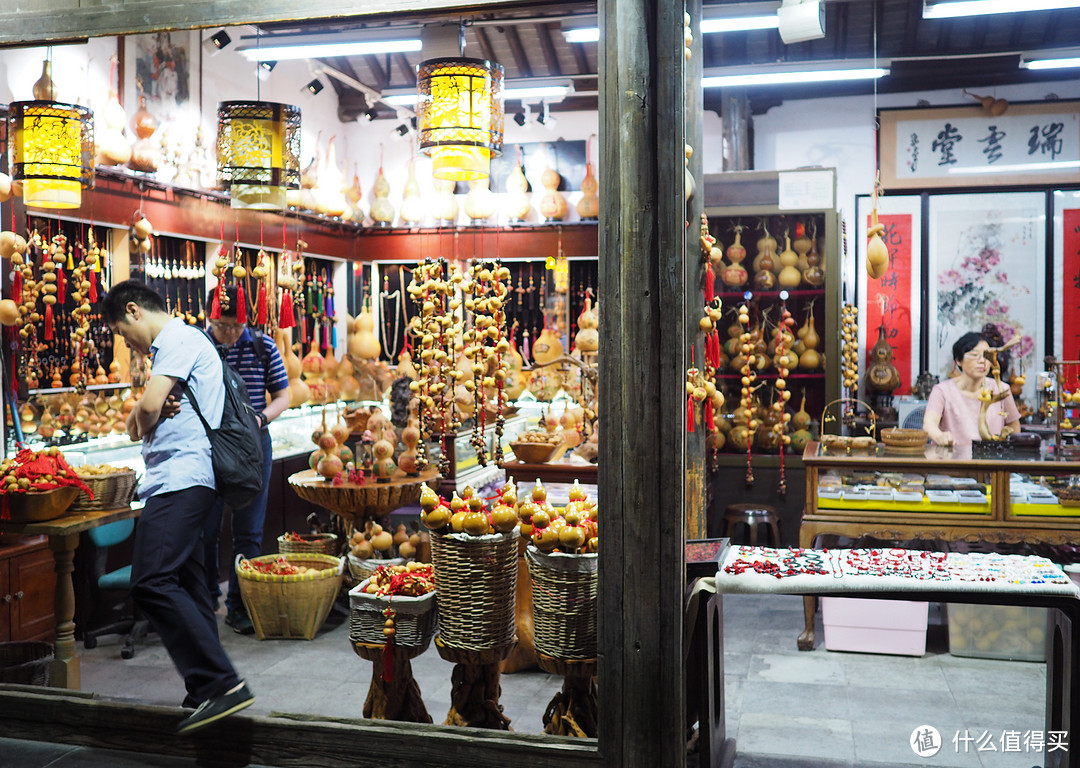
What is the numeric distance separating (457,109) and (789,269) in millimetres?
4178

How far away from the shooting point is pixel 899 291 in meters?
8.30

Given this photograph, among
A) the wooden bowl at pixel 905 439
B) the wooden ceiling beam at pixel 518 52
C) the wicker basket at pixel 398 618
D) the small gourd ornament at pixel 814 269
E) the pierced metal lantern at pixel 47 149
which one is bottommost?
the wicker basket at pixel 398 618

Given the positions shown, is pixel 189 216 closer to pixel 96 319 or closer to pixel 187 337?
pixel 96 319

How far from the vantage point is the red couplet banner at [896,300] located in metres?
8.27

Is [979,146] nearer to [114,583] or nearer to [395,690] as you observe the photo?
[395,690]

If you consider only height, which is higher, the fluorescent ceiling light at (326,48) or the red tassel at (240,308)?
the fluorescent ceiling light at (326,48)

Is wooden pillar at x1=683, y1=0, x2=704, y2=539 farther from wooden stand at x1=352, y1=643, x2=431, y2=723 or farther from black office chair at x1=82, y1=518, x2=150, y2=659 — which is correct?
black office chair at x1=82, y1=518, x2=150, y2=659

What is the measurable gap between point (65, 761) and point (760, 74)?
6233mm

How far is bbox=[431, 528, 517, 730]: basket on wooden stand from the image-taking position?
3338 mm

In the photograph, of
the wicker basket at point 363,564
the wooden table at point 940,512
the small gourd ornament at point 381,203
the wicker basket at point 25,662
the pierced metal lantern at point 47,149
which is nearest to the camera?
the wicker basket at point 25,662

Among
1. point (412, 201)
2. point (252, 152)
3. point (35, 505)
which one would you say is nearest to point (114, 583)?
point (35, 505)

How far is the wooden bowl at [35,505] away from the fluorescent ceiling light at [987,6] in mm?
5360

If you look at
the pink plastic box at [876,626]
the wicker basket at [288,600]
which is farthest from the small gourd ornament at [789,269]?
the wicker basket at [288,600]

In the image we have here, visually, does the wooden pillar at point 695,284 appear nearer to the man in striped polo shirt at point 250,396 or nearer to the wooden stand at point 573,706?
the wooden stand at point 573,706
